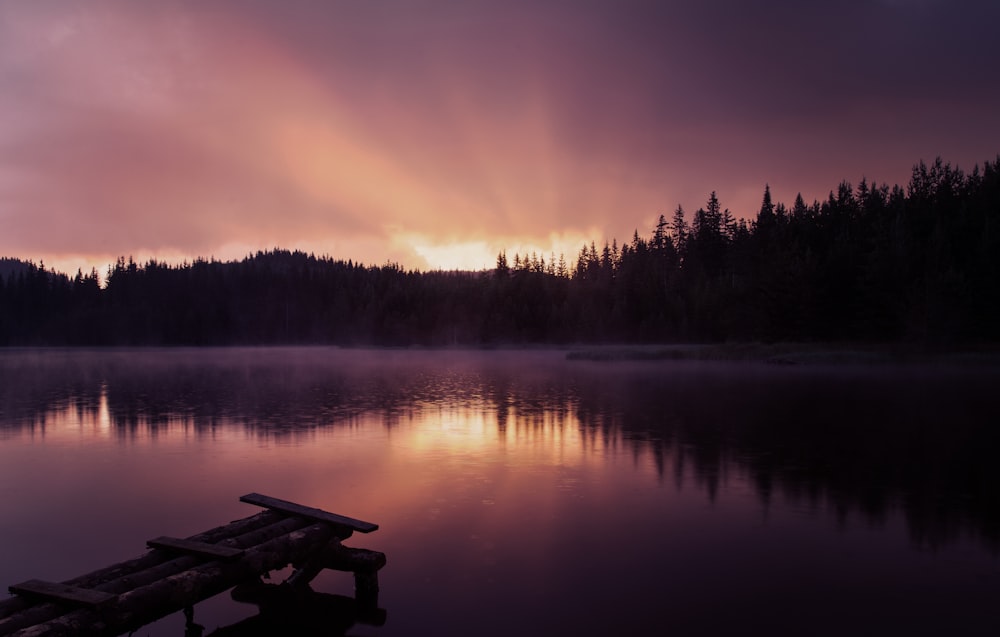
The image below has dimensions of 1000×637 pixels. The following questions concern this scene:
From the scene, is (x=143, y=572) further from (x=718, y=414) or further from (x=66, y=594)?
(x=718, y=414)

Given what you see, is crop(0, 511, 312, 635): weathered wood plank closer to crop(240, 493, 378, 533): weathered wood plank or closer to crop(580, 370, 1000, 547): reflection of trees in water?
crop(240, 493, 378, 533): weathered wood plank

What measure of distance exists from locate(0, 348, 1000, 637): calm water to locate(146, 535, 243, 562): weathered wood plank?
1315 millimetres

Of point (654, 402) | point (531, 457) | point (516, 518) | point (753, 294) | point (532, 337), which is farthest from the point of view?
point (532, 337)

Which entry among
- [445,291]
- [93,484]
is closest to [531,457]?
[93,484]

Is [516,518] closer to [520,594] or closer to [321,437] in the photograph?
[520,594]

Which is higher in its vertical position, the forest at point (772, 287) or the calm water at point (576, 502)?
the forest at point (772, 287)

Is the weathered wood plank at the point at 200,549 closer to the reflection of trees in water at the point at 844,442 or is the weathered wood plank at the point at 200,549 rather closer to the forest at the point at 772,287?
the reflection of trees in water at the point at 844,442

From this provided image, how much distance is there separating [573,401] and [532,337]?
119 metres

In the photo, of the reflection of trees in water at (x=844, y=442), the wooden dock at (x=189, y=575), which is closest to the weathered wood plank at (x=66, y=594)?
the wooden dock at (x=189, y=575)

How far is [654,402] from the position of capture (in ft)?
122

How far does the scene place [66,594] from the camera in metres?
7.29

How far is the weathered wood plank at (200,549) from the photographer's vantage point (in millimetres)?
8664

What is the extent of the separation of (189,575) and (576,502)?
31.6ft

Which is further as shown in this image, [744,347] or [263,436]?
[744,347]
